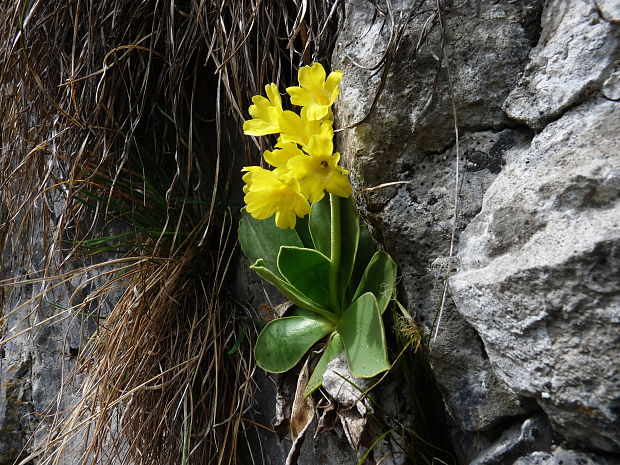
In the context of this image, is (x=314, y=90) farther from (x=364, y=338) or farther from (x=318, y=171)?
(x=364, y=338)

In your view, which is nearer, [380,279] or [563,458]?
[563,458]

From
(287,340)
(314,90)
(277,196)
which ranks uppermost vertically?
(314,90)

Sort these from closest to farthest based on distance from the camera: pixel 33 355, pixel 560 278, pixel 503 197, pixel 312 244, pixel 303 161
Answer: pixel 560 278 < pixel 503 197 < pixel 303 161 < pixel 312 244 < pixel 33 355

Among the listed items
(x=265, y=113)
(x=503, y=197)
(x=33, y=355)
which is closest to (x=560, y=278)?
(x=503, y=197)

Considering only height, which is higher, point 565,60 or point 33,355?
point 565,60

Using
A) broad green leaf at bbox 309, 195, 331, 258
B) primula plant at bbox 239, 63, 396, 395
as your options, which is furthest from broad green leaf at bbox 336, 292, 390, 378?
broad green leaf at bbox 309, 195, 331, 258

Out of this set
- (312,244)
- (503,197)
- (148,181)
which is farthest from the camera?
(148,181)
